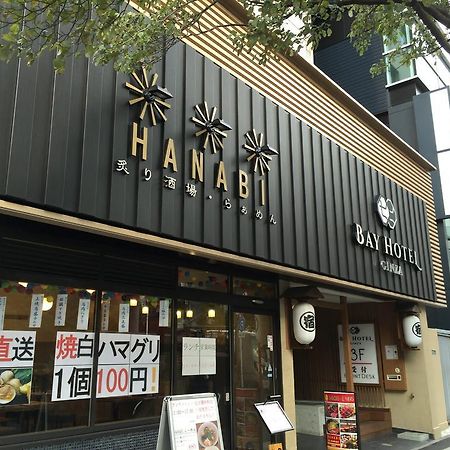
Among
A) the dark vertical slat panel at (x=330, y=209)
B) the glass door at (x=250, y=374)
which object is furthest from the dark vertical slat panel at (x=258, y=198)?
the dark vertical slat panel at (x=330, y=209)

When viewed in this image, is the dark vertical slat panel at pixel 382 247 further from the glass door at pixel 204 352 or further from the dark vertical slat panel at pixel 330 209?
the glass door at pixel 204 352

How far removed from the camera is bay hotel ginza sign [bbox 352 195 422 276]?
996 centimetres

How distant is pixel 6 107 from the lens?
4.49 m

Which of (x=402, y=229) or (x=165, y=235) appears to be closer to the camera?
(x=165, y=235)

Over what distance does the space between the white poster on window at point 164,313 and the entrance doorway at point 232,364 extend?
6.7 inches

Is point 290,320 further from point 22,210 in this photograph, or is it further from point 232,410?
point 22,210

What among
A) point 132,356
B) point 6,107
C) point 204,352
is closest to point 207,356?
point 204,352

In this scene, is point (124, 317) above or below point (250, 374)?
above

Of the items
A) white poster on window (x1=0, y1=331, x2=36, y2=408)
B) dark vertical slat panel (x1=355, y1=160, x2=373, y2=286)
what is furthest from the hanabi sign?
dark vertical slat panel (x1=355, y1=160, x2=373, y2=286)

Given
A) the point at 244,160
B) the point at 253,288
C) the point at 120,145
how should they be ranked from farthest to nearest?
1. the point at 253,288
2. the point at 244,160
3. the point at 120,145

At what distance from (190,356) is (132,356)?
1079 mm

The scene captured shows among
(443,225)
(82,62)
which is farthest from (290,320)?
(443,225)

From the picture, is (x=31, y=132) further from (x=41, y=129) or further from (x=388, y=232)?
→ (x=388, y=232)

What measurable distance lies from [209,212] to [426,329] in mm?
9676
